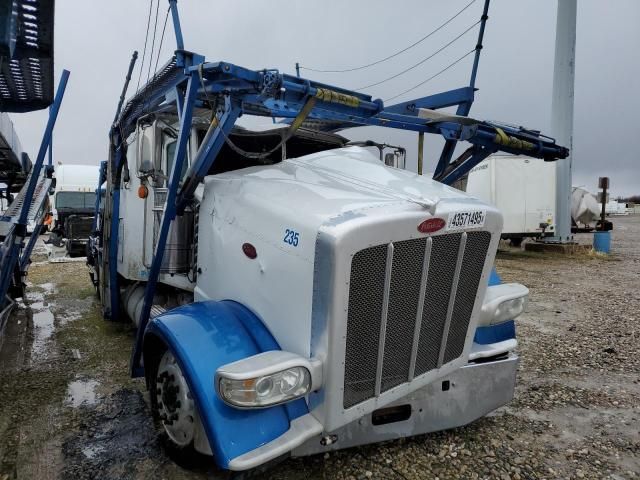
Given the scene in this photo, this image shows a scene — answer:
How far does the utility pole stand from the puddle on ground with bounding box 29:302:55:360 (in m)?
15.2

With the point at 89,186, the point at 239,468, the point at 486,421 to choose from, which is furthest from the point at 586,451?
the point at 89,186

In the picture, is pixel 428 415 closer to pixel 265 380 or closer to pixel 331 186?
pixel 265 380

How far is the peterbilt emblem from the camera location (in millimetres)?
2363

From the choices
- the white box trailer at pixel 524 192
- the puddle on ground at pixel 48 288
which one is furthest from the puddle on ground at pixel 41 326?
the white box trailer at pixel 524 192

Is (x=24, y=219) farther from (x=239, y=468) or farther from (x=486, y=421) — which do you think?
(x=486, y=421)

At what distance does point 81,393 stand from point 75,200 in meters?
13.8

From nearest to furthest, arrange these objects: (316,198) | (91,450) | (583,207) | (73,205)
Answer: (316,198)
(91,450)
(73,205)
(583,207)

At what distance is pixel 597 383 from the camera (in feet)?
14.4

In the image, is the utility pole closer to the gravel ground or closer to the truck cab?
the gravel ground

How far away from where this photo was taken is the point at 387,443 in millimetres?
3148

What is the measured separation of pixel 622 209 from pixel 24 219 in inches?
2721

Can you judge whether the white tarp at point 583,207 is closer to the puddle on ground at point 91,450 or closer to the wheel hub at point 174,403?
the wheel hub at point 174,403

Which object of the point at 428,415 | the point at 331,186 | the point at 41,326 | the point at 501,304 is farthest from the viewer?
the point at 41,326

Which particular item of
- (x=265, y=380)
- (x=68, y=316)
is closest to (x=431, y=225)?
(x=265, y=380)
